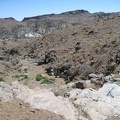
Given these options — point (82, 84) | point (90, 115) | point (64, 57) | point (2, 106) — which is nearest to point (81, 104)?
point (90, 115)

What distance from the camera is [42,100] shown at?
11.7 metres

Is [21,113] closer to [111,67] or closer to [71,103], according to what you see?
[71,103]

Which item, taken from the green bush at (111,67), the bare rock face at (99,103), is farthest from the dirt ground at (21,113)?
the green bush at (111,67)

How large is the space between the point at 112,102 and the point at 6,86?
4.81 meters

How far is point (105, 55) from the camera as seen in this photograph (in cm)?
3553

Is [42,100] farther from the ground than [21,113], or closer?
farther from the ground

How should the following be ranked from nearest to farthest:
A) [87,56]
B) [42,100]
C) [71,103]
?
[42,100], [71,103], [87,56]

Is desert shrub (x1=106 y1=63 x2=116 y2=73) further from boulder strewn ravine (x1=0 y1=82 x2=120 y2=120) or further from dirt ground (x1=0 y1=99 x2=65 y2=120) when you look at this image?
dirt ground (x1=0 y1=99 x2=65 y2=120)

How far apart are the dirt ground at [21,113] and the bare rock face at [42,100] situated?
288mm

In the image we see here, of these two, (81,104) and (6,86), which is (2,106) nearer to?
(6,86)

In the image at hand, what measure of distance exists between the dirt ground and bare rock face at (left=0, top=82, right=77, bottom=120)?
0.29 meters

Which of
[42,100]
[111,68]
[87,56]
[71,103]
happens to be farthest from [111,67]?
[42,100]

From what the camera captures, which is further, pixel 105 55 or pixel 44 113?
pixel 105 55

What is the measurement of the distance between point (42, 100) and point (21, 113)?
1205 mm
